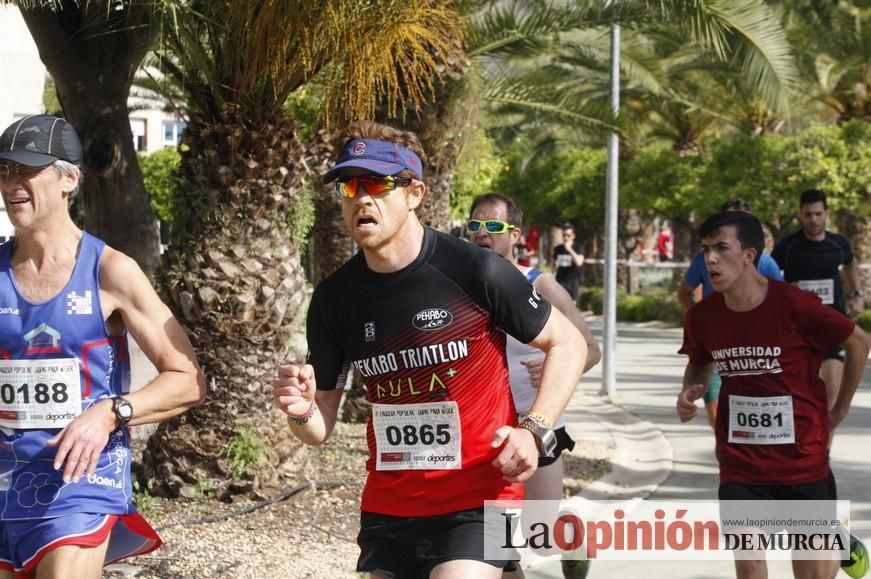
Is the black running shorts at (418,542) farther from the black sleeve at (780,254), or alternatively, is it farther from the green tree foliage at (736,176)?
the green tree foliage at (736,176)

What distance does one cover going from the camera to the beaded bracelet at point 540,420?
3.68 metres

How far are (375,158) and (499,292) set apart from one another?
561 millimetres

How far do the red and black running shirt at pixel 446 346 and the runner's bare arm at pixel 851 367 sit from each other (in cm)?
198

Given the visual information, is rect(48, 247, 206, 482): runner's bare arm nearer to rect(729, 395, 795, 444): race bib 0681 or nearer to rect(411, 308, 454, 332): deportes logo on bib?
rect(411, 308, 454, 332): deportes logo on bib

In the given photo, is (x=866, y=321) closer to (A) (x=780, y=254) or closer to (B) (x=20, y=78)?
(A) (x=780, y=254)

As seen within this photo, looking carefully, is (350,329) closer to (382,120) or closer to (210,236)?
(210,236)

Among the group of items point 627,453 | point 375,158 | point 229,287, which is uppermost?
point 375,158

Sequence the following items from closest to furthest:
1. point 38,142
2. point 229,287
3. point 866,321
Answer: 1. point 38,142
2. point 229,287
3. point 866,321

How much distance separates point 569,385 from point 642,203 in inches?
1169

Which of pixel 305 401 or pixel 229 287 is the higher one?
pixel 229 287

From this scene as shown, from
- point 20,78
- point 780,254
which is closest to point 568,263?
point 20,78

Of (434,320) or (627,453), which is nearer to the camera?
(434,320)

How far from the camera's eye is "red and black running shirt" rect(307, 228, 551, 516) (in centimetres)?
377

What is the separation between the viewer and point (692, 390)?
5.18m
